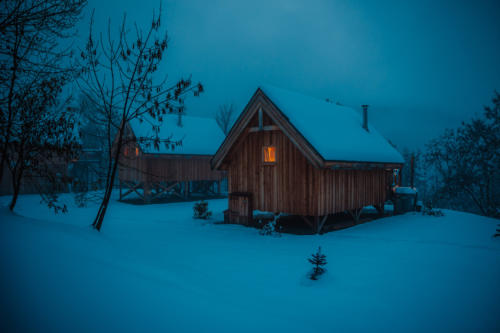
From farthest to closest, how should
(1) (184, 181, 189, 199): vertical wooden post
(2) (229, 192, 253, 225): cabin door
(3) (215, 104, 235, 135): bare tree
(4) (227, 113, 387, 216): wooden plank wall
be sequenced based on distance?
(3) (215, 104, 235, 135): bare tree
(1) (184, 181, 189, 199): vertical wooden post
(2) (229, 192, 253, 225): cabin door
(4) (227, 113, 387, 216): wooden plank wall

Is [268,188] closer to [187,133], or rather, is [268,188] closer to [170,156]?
[170,156]

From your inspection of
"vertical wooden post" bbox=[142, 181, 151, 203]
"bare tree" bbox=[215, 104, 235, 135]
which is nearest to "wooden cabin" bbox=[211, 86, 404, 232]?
"vertical wooden post" bbox=[142, 181, 151, 203]

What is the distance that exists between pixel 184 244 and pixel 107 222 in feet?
21.8

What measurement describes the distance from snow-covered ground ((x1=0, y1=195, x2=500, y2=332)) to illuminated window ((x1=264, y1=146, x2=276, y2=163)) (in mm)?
3680

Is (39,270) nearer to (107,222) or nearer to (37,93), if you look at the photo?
(37,93)

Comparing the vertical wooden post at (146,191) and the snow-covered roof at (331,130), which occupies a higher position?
the snow-covered roof at (331,130)

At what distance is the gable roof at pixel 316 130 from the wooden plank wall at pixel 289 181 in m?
0.79

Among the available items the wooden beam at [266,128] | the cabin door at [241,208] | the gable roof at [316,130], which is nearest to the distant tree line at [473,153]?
the gable roof at [316,130]

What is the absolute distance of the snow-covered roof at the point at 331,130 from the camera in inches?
492

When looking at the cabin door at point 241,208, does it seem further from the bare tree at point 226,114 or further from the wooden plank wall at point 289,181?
the bare tree at point 226,114

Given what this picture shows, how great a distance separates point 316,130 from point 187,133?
17672 mm

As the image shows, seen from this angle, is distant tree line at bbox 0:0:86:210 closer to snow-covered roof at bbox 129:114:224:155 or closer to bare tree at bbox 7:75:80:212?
bare tree at bbox 7:75:80:212

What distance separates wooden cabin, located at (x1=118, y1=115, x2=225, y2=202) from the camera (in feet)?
80.7

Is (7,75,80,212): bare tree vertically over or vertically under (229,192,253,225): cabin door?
over
